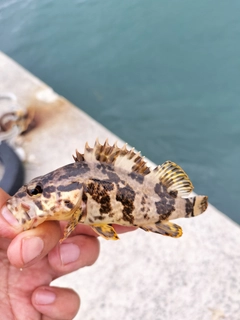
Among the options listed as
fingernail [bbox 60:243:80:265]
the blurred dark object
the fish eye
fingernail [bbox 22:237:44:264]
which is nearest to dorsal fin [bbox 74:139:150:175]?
the fish eye

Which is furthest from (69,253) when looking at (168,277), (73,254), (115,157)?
(168,277)

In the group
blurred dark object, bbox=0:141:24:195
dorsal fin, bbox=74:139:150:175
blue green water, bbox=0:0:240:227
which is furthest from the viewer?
blue green water, bbox=0:0:240:227

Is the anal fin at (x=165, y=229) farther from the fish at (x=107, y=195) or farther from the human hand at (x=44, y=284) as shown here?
the human hand at (x=44, y=284)

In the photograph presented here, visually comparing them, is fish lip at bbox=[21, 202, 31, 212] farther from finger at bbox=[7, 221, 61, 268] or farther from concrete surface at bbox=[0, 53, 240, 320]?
concrete surface at bbox=[0, 53, 240, 320]

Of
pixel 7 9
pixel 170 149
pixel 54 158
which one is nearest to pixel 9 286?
pixel 54 158

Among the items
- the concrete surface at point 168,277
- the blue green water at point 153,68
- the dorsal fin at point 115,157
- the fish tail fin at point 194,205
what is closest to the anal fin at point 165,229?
the fish tail fin at point 194,205
